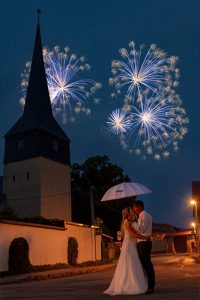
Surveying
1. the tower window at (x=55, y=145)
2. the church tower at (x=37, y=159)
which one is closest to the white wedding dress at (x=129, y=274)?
the church tower at (x=37, y=159)

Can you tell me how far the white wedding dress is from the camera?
28.9 feet

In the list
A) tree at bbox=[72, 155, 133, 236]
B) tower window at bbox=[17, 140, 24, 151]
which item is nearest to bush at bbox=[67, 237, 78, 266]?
tree at bbox=[72, 155, 133, 236]

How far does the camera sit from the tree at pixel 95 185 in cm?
5725

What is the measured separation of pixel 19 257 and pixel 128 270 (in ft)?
44.9

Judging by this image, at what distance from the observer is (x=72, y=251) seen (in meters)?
29.4

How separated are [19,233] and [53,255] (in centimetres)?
459

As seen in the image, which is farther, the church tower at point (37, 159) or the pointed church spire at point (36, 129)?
the pointed church spire at point (36, 129)

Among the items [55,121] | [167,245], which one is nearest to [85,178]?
[55,121]

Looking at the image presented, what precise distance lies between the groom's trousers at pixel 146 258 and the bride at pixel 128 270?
3.5 inches

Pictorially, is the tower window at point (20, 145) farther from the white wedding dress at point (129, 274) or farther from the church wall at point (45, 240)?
the white wedding dress at point (129, 274)

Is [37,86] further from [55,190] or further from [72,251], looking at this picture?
[72,251]

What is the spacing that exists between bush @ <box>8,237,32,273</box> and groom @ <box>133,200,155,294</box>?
13.1m

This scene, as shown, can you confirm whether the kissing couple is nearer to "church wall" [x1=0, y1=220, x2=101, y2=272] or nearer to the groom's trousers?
the groom's trousers

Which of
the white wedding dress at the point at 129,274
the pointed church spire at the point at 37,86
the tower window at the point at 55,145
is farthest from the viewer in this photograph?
the tower window at the point at 55,145
